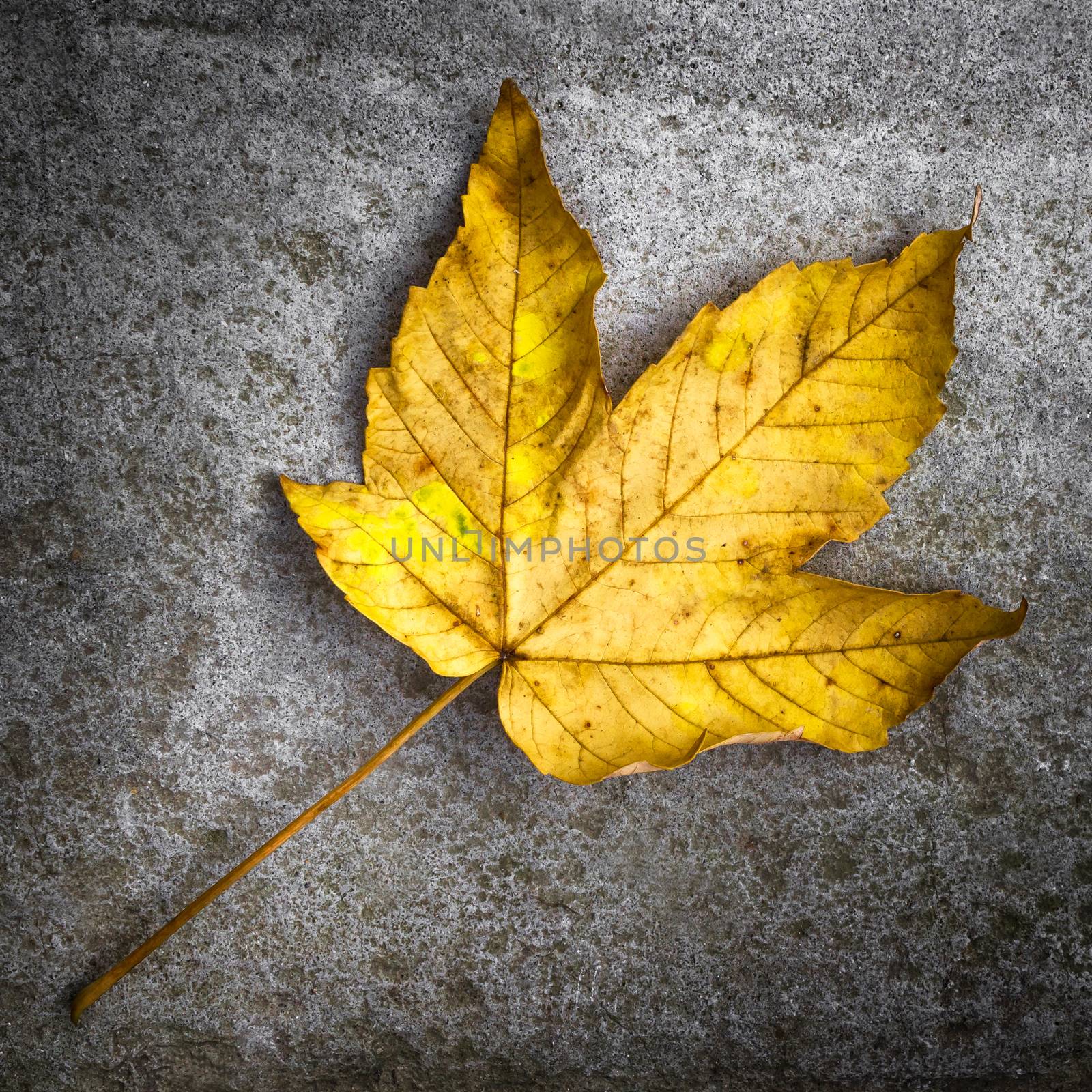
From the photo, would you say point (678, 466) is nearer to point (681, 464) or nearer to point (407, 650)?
point (681, 464)

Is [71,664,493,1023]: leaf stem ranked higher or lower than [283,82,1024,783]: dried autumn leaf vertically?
lower

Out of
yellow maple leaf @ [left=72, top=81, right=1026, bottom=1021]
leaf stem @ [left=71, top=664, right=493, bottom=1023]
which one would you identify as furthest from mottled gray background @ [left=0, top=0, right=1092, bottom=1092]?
yellow maple leaf @ [left=72, top=81, right=1026, bottom=1021]

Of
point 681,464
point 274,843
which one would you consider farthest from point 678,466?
point 274,843

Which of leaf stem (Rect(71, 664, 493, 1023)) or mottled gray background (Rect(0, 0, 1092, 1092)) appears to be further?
mottled gray background (Rect(0, 0, 1092, 1092))

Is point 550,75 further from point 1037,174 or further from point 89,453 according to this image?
point 89,453

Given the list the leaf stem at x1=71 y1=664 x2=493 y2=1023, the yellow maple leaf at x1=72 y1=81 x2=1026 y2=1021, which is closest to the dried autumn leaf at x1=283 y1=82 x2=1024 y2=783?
the yellow maple leaf at x1=72 y1=81 x2=1026 y2=1021

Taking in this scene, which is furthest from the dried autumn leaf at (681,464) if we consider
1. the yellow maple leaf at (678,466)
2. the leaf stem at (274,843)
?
the leaf stem at (274,843)

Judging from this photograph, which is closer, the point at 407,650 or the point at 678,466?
the point at 678,466

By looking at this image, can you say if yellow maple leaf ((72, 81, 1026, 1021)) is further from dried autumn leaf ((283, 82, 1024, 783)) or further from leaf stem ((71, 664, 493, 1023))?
leaf stem ((71, 664, 493, 1023))
